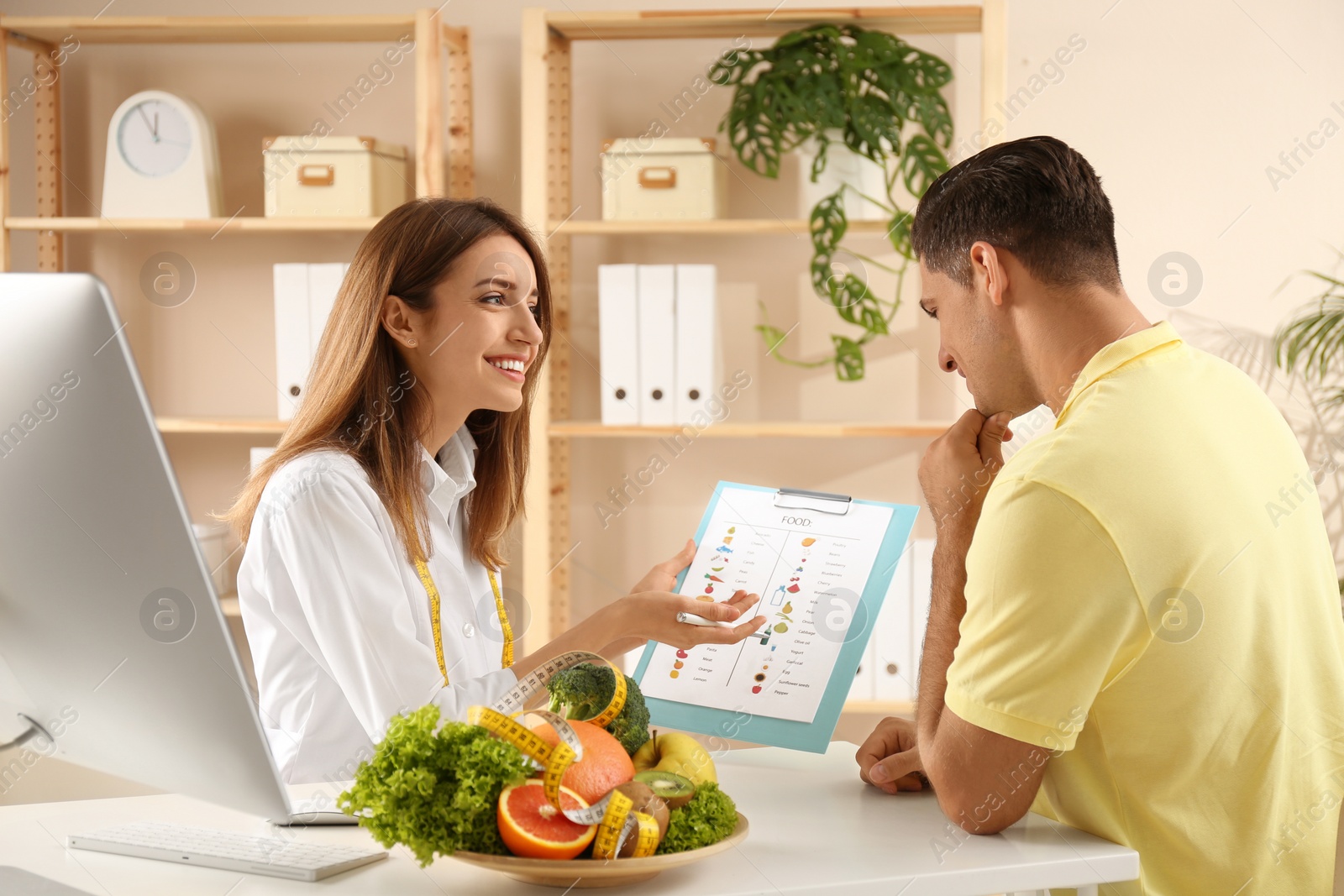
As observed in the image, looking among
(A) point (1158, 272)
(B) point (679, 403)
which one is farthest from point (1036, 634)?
(A) point (1158, 272)

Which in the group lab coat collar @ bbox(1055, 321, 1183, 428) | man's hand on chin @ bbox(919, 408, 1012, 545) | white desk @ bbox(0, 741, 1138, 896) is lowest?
white desk @ bbox(0, 741, 1138, 896)

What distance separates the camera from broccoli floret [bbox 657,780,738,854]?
0.94m

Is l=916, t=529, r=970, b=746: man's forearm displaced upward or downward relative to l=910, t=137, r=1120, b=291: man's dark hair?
downward

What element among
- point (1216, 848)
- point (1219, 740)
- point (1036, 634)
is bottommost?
point (1216, 848)

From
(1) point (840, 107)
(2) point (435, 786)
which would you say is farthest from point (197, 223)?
(2) point (435, 786)

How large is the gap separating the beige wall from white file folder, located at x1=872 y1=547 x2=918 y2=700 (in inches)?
14.3

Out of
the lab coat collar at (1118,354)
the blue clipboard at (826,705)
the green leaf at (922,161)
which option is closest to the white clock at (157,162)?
the green leaf at (922,161)

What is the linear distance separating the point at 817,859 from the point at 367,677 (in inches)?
25.9

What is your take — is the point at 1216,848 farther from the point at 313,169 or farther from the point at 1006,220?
the point at 313,169

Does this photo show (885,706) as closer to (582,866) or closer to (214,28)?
(582,866)

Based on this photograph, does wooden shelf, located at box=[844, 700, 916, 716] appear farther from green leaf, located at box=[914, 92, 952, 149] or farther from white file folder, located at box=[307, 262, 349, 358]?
white file folder, located at box=[307, 262, 349, 358]

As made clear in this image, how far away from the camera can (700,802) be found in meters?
0.97

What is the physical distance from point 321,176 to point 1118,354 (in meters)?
2.15

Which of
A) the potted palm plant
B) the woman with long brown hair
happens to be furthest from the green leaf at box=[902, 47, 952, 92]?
the woman with long brown hair
